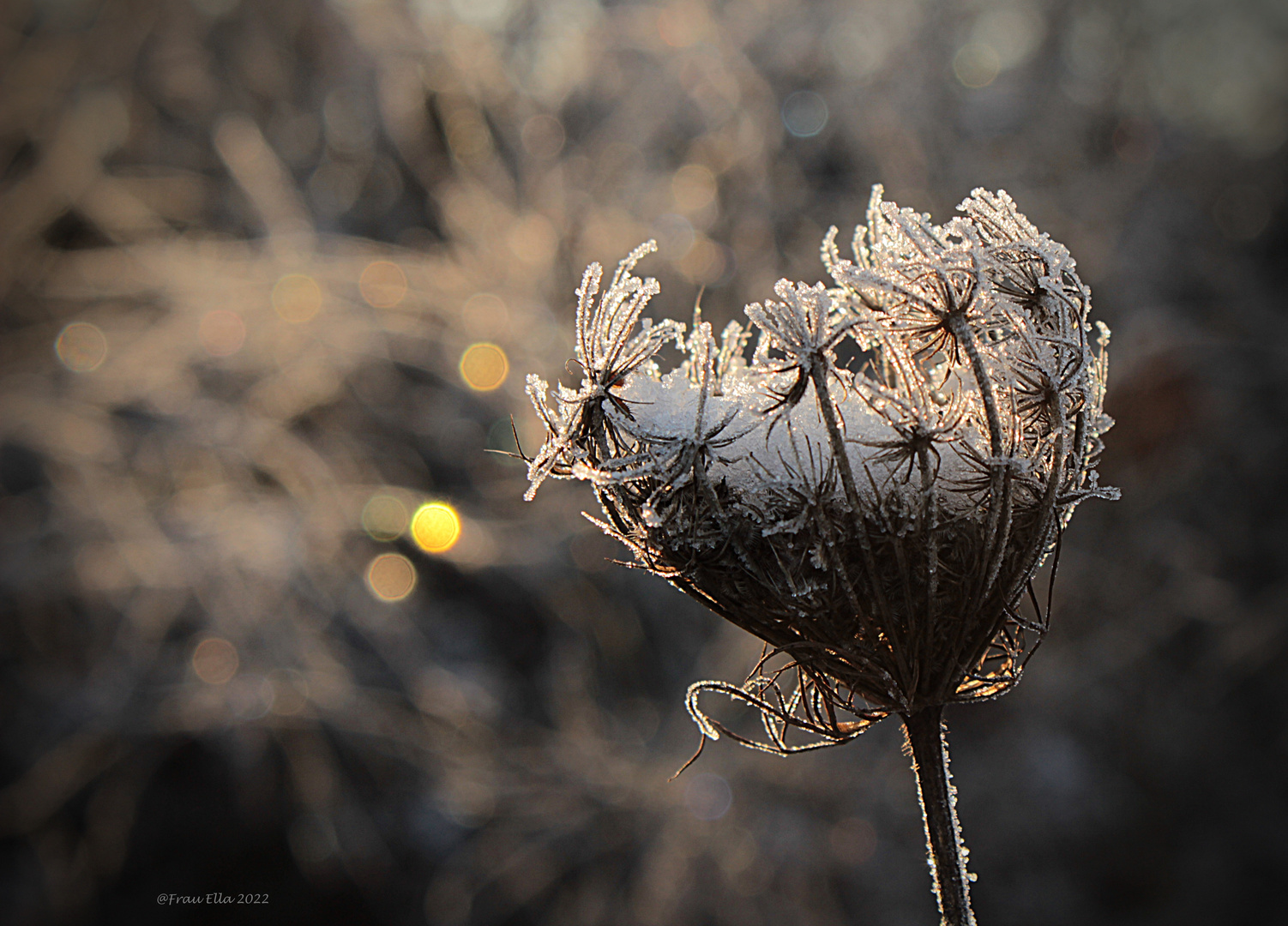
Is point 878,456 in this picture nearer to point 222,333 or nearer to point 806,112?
point 806,112

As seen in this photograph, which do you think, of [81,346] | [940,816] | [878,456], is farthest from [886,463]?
[81,346]

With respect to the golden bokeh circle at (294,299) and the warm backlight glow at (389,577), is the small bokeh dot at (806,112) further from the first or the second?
the warm backlight glow at (389,577)

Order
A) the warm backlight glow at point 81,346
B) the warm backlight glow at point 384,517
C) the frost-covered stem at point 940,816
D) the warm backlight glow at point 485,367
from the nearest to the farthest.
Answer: the frost-covered stem at point 940,816, the warm backlight glow at point 384,517, the warm backlight glow at point 485,367, the warm backlight glow at point 81,346

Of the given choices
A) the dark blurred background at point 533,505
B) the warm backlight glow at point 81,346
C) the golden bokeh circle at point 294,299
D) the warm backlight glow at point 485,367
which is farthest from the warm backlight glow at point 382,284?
the warm backlight glow at point 81,346

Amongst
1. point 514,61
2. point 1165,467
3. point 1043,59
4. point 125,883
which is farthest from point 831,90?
point 125,883

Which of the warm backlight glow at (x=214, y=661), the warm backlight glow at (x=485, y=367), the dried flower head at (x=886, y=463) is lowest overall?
the dried flower head at (x=886, y=463)

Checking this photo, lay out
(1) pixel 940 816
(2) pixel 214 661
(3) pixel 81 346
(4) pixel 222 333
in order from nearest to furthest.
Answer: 1. (1) pixel 940 816
2. (2) pixel 214 661
3. (4) pixel 222 333
4. (3) pixel 81 346
